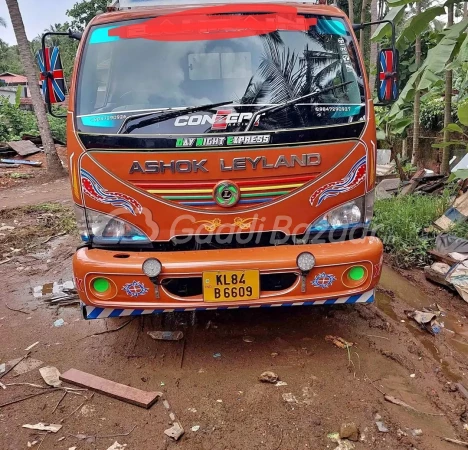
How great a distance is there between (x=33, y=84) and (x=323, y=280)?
10037mm

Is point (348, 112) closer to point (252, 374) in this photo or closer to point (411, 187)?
point (252, 374)

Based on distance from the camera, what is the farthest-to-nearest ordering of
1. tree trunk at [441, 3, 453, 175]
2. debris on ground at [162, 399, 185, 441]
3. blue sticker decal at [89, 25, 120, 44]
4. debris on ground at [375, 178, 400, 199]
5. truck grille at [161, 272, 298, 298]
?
1. debris on ground at [375, 178, 400, 199]
2. tree trunk at [441, 3, 453, 175]
3. blue sticker decal at [89, 25, 120, 44]
4. truck grille at [161, 272, 298, 298]
5. debris on ground at [162, 399, 185, 441]

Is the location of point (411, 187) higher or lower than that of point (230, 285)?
lower

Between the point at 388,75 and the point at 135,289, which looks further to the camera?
the point at 388,75

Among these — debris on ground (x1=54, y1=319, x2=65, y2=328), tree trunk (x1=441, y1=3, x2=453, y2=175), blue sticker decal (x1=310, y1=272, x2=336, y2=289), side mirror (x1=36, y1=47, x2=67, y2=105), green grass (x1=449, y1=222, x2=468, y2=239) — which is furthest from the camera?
tree trunk (x1=441, y1=3, x2=453, y2=175)

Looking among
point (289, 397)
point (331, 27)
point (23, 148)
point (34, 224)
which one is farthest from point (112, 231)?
point (23, 148)

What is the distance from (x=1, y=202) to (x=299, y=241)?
7.56 metres

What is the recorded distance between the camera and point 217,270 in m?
2.59

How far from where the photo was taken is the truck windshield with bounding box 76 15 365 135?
9.00ft

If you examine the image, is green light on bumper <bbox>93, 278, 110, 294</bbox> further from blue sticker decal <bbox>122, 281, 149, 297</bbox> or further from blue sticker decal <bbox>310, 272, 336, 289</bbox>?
blue sticker decal <bbox>310, 272, 336, 289</bbox>

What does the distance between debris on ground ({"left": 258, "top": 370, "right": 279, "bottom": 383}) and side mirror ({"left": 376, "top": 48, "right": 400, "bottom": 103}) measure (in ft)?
6.92

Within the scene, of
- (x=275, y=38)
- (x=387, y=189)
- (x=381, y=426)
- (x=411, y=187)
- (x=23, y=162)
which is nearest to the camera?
(x=381, y=426)

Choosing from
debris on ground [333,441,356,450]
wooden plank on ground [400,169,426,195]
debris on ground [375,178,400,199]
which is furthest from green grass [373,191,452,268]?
debris on ground [333,441,356,450]

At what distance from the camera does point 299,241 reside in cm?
288
